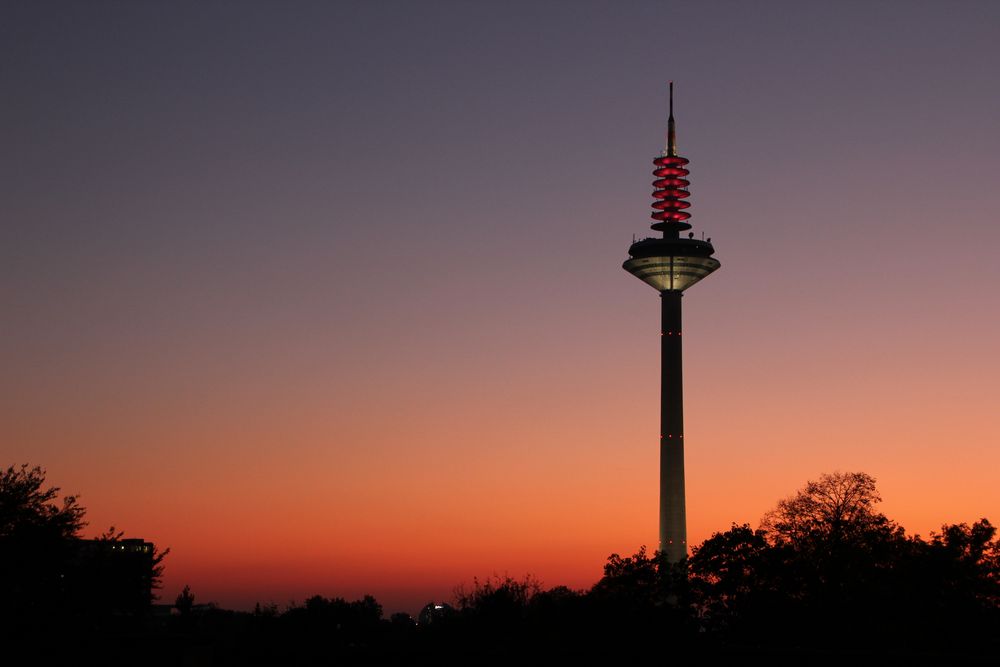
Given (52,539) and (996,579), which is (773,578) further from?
(52,539)

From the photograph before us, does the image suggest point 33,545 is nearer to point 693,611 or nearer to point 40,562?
point 40,562

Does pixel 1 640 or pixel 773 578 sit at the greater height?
pixel 773 578

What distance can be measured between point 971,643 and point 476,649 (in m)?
35.8

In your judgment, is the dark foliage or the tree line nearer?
the tree line

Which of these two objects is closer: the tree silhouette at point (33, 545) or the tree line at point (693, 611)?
the tree line at point (693, 611)

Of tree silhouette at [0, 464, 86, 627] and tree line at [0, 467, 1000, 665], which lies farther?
tree silhouette at [0, 464, 86, 627]

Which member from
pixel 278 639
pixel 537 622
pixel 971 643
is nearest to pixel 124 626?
pixel 537 622

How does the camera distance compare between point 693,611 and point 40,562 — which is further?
point 693,611

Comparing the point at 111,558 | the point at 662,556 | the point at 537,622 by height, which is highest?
the point at 662,556

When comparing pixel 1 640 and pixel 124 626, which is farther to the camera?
pixel 124 626

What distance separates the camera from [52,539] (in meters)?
73.5

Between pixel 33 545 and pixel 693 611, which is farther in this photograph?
pixel 693 611

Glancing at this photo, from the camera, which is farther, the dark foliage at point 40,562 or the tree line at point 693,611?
the dark foliage at point 40,562

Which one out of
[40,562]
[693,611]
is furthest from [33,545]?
[693,611]
